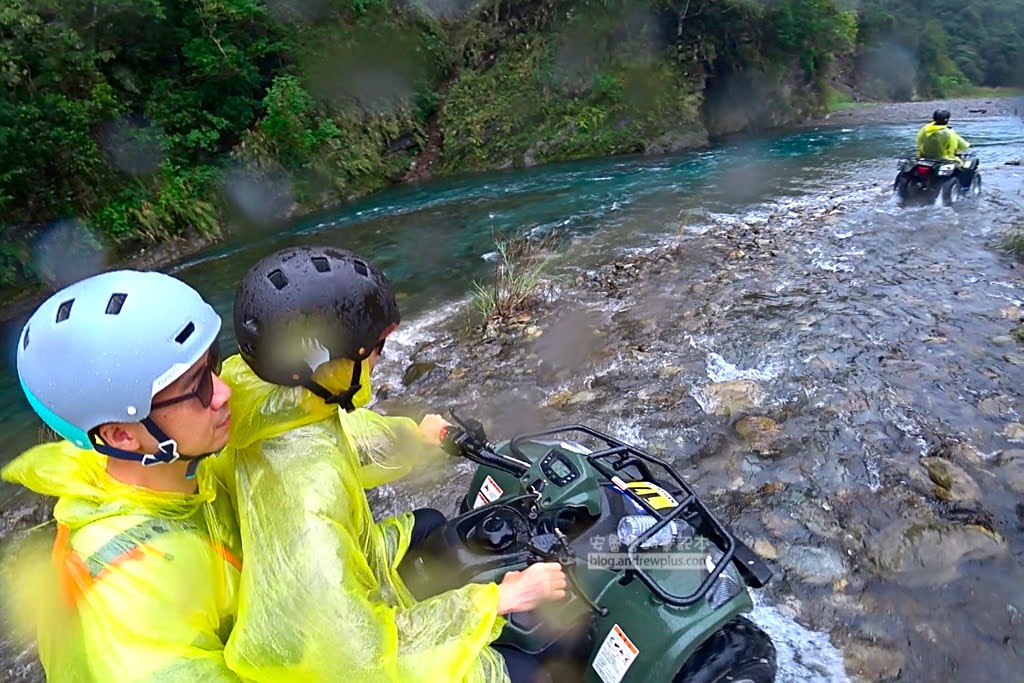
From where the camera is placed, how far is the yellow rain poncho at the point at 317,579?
4.63 ft

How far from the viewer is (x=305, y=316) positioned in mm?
1713

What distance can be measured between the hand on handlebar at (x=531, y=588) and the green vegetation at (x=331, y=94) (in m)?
13.7

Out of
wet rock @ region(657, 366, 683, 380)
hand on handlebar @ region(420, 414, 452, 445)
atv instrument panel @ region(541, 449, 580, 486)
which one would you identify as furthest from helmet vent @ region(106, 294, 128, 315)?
wet rock @ region(657, 366, 683, 380)

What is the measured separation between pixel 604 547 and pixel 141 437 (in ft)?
4.52

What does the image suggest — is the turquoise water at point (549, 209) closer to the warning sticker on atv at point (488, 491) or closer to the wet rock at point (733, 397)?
the wet rock at point (733, 397)

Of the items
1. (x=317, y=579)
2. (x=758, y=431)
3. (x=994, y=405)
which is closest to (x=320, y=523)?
(x=317, y=579)

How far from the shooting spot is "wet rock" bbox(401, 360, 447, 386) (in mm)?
6457

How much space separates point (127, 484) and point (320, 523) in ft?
1.54

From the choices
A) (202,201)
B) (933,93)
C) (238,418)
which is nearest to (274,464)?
(238,418)

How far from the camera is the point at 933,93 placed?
43250mm

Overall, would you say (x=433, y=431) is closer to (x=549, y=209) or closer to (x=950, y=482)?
(x=950, y=482)

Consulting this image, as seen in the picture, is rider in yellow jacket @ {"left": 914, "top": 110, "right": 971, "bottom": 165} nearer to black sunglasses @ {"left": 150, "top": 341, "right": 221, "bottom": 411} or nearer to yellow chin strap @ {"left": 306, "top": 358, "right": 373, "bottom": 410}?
yellow chin strap @ {"left": 306, "top": 358, "right": 373, "bottom": 410}

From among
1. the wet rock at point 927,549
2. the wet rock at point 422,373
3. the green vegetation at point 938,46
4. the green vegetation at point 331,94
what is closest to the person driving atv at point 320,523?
the wet rock at point 927,549

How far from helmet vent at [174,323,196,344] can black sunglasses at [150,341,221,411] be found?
67 mm
